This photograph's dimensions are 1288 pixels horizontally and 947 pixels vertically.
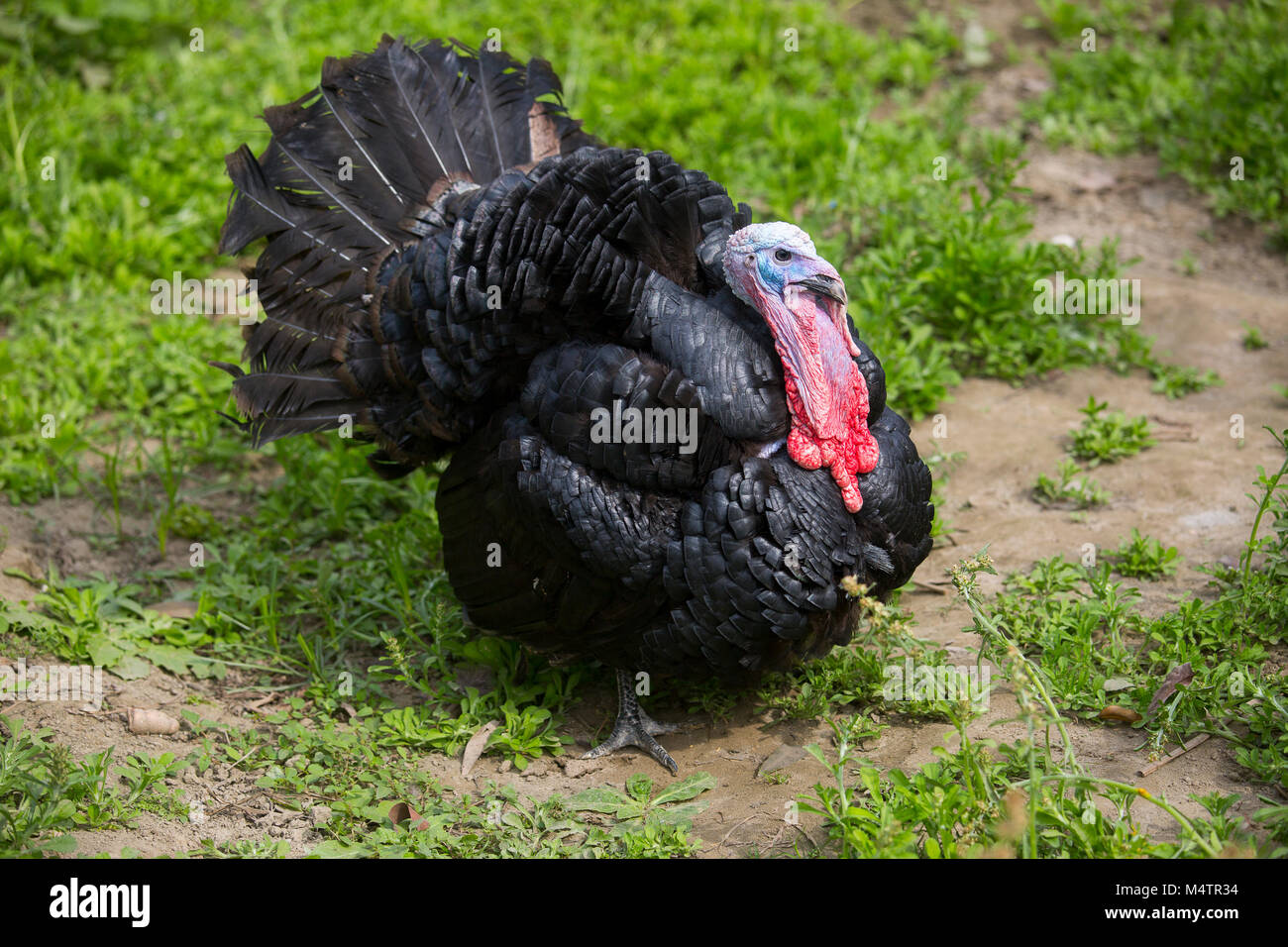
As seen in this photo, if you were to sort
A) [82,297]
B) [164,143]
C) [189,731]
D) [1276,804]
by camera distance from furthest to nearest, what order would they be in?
[164,143]
[82,297]
[189,731]
[1276,804]

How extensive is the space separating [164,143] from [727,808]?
556cm

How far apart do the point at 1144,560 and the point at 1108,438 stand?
2.82 feet

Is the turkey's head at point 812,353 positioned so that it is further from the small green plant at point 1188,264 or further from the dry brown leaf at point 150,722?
the small green plant at point 1188,264

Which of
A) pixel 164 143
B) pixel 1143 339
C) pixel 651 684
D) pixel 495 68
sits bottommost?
pixel 651 684

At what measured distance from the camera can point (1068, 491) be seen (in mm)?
5051

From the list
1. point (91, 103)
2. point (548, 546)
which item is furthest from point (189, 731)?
point (91, 103)

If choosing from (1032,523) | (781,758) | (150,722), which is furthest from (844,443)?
(150,722)

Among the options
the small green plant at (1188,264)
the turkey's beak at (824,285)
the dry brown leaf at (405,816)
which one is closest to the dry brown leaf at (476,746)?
the dry brown leaf at (405,816)

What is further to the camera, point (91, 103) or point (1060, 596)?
point (91, 103)

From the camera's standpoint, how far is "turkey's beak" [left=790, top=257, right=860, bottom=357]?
3.80 m

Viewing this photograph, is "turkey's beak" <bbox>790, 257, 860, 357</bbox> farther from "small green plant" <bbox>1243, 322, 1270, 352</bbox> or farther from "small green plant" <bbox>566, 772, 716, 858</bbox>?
"small green plant" <bbox>1243, 322, 1270, 352</bbox>

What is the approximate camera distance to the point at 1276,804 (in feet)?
11.4

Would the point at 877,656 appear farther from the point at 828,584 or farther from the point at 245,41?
the point at 245,41

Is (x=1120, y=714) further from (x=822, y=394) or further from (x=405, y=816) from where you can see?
(x=405, y=816)
